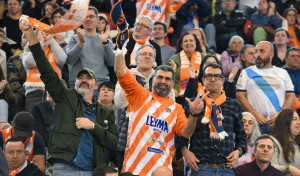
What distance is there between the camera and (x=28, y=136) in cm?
838

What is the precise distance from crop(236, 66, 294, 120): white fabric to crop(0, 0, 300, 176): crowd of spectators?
2cm

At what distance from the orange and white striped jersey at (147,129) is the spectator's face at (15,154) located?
1.54m

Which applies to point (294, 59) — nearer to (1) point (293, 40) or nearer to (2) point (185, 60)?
(2) point (185, 60)

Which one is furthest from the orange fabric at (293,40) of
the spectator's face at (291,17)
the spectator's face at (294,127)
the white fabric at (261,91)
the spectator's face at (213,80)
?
the spectator's face at (213,80)

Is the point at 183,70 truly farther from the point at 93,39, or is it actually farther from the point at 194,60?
Answer: the point at 93,39

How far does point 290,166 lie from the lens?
8.98 metres

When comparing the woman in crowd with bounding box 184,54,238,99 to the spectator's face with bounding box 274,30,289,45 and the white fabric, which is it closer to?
the white fabric

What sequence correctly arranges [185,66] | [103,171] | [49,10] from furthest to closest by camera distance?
[49,10] → [185,66] → [103,171]

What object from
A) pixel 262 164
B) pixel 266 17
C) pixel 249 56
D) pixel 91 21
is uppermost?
pixel 266 17

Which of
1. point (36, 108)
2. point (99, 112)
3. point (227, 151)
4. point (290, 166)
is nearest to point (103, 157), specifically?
point (99, 112)

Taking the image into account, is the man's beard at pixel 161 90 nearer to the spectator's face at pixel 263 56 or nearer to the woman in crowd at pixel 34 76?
the woman in crowd at pixel 34 76

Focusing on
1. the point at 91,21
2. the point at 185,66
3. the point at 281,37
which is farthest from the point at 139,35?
the point at 281,37

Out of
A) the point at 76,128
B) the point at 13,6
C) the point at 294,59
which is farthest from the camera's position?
the point at 13,6

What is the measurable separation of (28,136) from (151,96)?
207 cm
